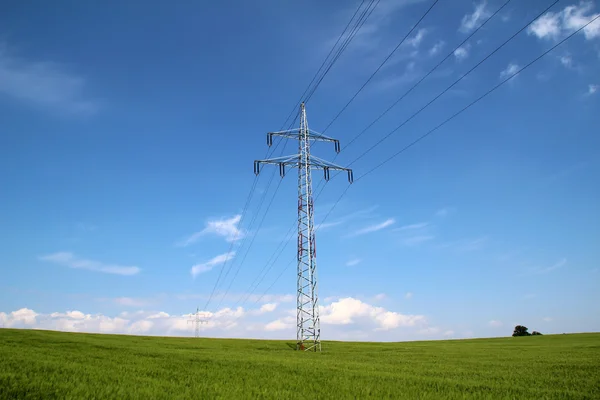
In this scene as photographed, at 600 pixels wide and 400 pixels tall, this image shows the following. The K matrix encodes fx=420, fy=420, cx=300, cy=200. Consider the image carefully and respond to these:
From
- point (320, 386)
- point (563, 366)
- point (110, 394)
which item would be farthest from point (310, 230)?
point (110, 394)

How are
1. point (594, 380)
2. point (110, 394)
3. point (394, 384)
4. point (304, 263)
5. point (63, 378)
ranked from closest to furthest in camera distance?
point (110, 394) → point (63, 378) → point (394, 384) → point (594, 380) → point (304, 263)

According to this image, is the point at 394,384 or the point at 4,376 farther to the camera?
the point at 394,384

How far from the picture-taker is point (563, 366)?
27906 mm

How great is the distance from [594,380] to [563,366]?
9.50 meters

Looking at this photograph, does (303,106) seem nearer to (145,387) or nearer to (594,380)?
(594,380)

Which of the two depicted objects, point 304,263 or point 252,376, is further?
point 304,263

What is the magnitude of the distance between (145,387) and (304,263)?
A: 3295cm

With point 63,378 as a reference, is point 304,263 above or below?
above

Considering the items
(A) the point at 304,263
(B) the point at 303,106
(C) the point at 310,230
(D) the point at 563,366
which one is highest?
(B) the point at 303,106

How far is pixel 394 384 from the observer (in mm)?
15438

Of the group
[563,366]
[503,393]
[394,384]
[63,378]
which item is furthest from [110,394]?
[563,366]

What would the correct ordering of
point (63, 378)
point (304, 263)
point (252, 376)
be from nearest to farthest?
point (63, 378) < point (252, 376) < point (304, 263)

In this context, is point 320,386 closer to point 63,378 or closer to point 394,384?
point 394,384

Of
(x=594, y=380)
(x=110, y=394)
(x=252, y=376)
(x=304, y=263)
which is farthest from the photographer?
(x=304, y=263)
